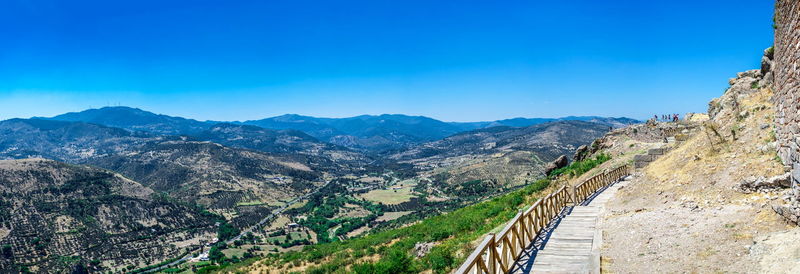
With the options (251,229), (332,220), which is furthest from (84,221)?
(332,220)

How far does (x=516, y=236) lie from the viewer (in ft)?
36.4

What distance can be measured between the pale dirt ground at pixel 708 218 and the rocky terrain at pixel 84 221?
117942mm

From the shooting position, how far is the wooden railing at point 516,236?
8.29 metres

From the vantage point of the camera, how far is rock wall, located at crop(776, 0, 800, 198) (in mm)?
9969

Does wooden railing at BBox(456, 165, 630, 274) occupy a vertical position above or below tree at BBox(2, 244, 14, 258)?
above

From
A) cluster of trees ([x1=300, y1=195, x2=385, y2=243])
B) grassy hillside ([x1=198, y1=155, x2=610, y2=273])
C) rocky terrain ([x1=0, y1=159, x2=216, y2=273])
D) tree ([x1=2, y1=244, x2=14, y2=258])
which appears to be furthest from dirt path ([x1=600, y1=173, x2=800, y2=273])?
tree ([x1=2, y1=244, x2=14, y2=258])

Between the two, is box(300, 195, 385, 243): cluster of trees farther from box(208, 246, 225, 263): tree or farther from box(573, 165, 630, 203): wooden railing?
box(573, 165, 630, 203): wooden railing

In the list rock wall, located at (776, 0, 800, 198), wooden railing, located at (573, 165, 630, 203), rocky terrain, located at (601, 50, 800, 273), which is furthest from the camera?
wooden railing, located at (573, 165, 630, 203)

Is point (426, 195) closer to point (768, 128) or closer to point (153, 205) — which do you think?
point (153, 205)

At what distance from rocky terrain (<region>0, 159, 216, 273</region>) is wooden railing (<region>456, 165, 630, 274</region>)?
11440 centimetres

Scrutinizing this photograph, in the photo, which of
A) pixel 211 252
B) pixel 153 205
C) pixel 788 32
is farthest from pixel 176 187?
pixel 788 32

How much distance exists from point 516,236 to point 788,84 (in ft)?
27.9

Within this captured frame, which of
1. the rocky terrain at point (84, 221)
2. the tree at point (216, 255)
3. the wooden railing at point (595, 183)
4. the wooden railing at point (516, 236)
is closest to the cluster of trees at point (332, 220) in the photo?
the tree at point (216, 255)

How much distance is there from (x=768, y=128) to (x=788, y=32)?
20.1 ft
